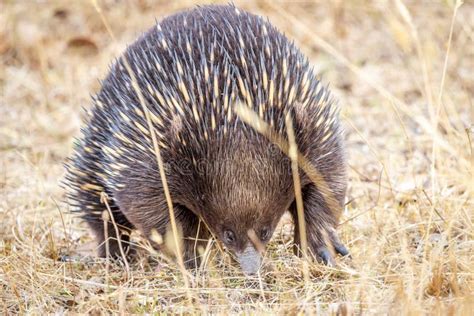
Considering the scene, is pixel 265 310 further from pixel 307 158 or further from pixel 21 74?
pixel 21 74

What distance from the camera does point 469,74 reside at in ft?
24.9

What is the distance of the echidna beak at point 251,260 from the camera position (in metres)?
3.74

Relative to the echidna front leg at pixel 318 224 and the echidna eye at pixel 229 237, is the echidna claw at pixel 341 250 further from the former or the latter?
the echidna eye at pixel 229 237

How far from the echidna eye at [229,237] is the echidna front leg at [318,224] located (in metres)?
0.54

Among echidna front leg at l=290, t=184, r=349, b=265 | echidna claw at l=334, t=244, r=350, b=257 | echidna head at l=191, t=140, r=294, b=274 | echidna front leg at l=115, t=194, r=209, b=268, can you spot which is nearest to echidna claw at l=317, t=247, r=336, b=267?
echidna front leg at l=290, t=184, r=349, b=265

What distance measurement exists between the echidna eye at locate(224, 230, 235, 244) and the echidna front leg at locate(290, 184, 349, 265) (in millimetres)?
537

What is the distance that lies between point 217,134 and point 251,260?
58 cm

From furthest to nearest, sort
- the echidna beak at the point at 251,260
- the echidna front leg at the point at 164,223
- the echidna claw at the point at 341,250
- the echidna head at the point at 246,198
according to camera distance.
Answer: the echidna claw at the point at 341,250 → the echidna front leg at the point at 164,223 → the echidna beak at the point at 251,260 → the echidna head at the point at 246,198

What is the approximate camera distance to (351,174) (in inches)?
228

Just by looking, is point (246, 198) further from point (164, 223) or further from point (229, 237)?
point (164, 223)

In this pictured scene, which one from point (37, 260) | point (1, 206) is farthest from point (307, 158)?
point (1, 206)

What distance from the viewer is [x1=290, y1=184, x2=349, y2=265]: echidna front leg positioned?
4141mm

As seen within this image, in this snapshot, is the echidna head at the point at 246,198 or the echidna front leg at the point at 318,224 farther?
the echidna front leg at the point at 318,224

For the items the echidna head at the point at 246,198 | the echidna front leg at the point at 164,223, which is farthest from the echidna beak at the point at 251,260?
the echidna front leg at the point at 164,223
